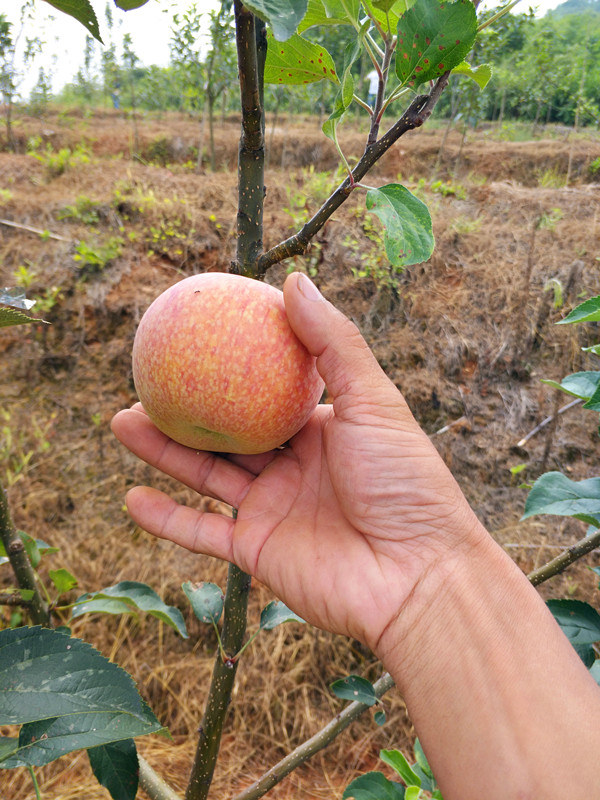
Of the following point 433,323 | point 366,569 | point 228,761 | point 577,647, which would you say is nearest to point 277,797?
point 228,761

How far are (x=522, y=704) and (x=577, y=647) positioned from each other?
0.50 metres

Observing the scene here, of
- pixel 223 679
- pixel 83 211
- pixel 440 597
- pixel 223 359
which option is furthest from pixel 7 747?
pixel 83 211

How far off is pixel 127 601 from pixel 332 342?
0.84 metres

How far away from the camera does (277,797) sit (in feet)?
6.90

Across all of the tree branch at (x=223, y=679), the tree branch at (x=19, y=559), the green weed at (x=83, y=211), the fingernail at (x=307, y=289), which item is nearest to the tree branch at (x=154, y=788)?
the tree branch at (x=223, y=679)

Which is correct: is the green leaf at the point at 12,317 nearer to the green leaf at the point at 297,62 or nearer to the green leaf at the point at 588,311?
the green leaf at the point at 297,62

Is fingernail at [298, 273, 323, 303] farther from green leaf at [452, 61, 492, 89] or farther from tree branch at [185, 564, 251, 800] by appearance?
tree branch at [185, 564, 251, 800]

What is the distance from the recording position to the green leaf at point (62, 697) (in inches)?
25.0

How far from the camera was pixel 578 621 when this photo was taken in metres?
1.17

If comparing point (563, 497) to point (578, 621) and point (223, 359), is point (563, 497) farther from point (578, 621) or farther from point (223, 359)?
point (223, 359)

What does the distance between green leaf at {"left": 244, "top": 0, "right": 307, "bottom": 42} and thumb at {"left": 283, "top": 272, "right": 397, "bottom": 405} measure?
16.8 inches

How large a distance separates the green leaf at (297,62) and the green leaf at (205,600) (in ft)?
3.56

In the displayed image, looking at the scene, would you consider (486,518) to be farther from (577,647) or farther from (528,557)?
(577,647)

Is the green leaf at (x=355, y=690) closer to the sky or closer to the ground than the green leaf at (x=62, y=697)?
closer to the ground
